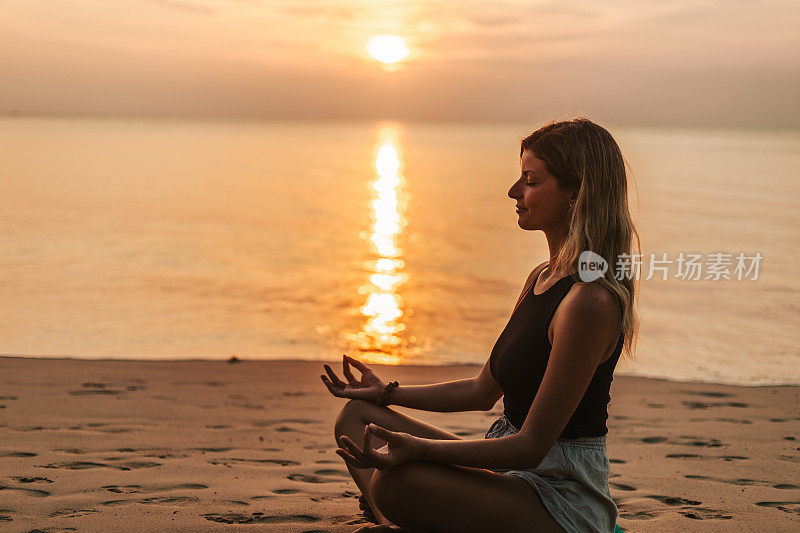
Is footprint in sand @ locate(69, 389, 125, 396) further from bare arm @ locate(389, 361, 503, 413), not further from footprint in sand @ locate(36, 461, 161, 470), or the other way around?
bare arm @ locate(389, 361, 503, 413)

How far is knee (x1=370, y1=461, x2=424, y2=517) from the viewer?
2.66m

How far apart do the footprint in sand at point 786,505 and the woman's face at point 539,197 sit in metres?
2.29

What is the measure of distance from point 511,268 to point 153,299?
24.1 feet

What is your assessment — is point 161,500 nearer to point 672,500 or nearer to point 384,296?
point 672,500

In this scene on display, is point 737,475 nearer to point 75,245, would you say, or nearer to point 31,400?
point 31,400

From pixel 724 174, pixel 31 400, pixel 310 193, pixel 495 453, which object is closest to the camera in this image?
pixel 495 453

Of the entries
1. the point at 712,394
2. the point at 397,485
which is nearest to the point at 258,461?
the point at 397,485

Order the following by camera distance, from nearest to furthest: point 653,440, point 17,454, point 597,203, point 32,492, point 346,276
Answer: point 597,203 → point 32,492 → point 17,454 → point 653,440 → point 346,276

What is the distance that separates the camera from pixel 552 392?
98.6 inches

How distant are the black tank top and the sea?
68cm

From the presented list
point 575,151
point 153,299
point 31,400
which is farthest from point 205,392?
point 153,299

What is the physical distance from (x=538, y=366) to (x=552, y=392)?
197 millimetres

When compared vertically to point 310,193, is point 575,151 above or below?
below

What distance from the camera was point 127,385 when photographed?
6.57 meters
